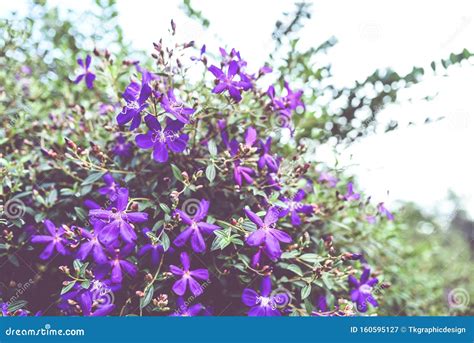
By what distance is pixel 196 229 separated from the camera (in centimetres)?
133

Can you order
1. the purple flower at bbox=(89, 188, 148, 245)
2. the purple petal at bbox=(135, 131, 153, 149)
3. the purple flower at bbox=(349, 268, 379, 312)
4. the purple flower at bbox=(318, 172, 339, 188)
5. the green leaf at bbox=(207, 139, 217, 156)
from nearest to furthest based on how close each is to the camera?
the purple flower at bbox=(89, 188, 148, 245), the purple petal at bbox=(135, 131, 153, 149), the green leaf at bbox=(207, 139, 217, 156), the purple flower at bbox=(349, 268, 379, 312), the purple flower at bbox=(318, 172, 339, 188)

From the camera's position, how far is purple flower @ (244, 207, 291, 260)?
1.29 metres

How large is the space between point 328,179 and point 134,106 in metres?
0.87

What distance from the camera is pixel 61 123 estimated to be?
5.94 feet

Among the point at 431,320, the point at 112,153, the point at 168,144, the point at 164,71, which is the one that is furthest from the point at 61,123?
the point at 431,320

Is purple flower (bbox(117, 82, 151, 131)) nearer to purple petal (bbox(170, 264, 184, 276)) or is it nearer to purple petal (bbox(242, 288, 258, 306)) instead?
purple petal (bbox(170, 264, 184, 276))

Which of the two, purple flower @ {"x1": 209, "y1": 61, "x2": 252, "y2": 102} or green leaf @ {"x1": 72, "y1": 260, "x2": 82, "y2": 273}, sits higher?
purple flower @ {"x1": 209, "y1": 61, "x2": 252, "y2": 102}

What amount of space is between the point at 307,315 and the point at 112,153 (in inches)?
33.4

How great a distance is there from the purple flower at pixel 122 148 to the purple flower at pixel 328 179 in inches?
29.9

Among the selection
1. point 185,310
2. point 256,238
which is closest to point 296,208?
point 256,238

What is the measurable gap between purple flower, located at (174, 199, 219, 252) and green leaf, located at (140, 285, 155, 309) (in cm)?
16

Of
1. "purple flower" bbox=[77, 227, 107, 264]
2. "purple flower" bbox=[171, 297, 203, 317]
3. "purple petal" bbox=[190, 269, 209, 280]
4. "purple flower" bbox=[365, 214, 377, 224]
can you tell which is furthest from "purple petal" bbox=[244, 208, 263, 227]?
"purple flower" bbox=[365, 214, 377, 224]

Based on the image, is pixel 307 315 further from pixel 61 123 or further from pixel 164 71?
pixel 61 123

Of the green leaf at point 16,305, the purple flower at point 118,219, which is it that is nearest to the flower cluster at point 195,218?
the purple flower at point 118,219
